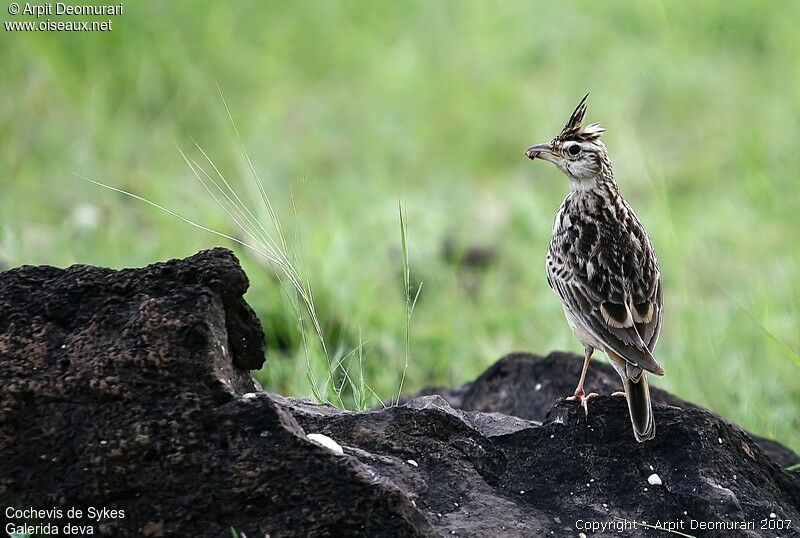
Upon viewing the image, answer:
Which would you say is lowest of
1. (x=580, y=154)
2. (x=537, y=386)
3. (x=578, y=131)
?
(x=537, y=386)

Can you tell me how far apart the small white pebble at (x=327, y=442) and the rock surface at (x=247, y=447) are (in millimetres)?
46

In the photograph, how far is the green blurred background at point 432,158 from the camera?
7.06 m

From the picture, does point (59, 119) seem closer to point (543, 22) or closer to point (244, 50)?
point (244, 50)

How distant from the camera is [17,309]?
3.70 meters

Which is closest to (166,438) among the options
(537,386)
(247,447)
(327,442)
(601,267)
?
(247,447)

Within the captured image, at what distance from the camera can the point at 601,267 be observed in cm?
470

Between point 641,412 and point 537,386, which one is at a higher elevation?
point 641,412

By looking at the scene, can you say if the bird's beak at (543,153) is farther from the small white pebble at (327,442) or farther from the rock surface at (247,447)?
the small white pebble at (327,442)

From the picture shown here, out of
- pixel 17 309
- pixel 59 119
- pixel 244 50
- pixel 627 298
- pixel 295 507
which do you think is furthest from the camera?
pixel 244 50

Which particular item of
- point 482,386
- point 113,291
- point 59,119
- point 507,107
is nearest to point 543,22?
point 507,107

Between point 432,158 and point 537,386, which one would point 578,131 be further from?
point 432,158

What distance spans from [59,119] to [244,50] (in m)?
2.02

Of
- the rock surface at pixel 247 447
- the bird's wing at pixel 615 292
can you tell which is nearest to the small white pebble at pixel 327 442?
the rock surface at pixel 247 447

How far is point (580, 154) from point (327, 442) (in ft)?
7.13
